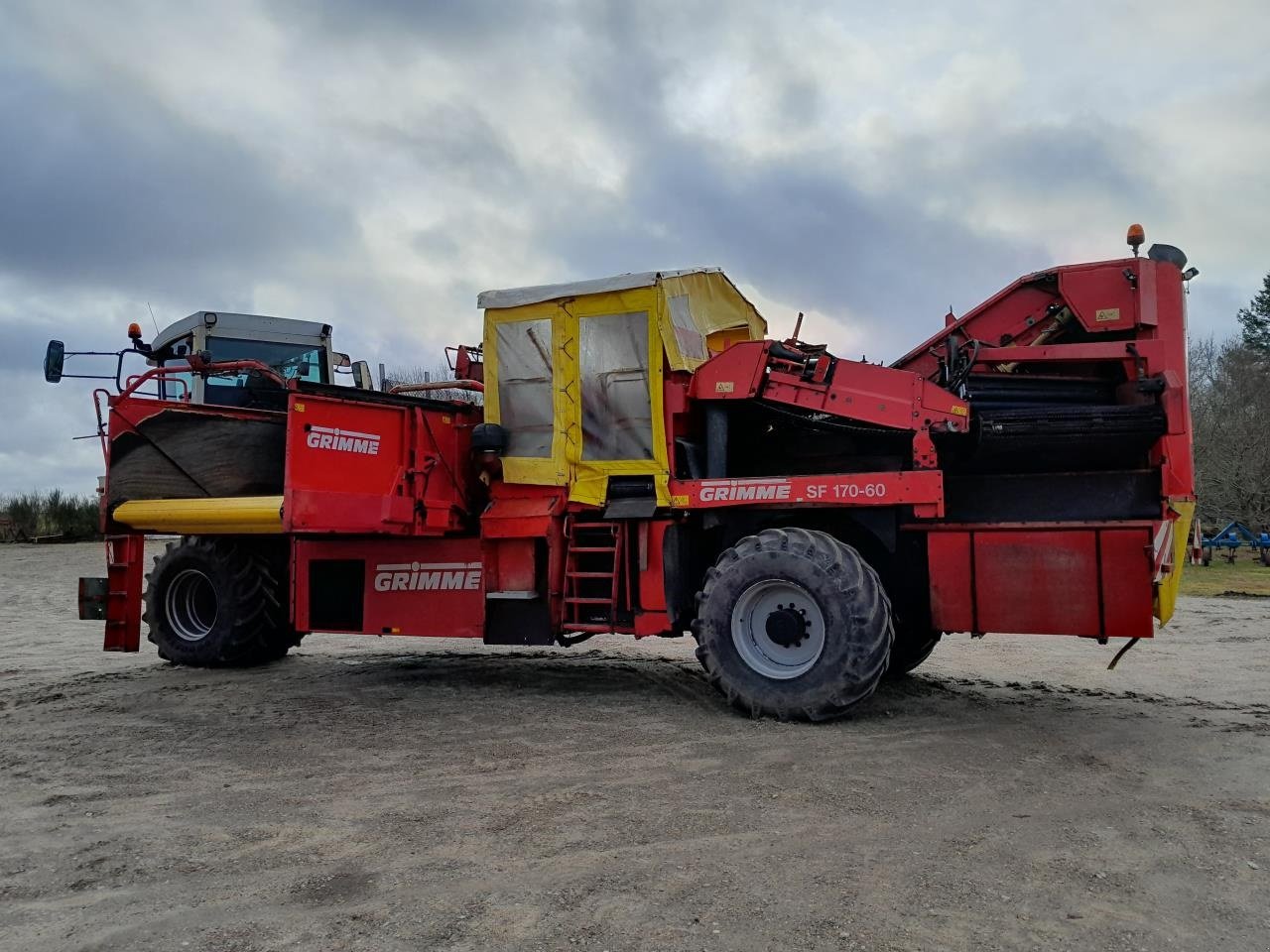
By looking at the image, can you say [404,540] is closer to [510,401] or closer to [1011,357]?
[510,401]

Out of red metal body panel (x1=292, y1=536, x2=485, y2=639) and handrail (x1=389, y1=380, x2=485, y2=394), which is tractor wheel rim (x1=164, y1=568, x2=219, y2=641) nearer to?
red metal body panel (x1=292, y1=536, x2=485, y2=639)

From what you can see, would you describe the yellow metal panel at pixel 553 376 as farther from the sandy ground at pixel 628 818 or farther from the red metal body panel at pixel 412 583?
the sandy ground at pixel 628 818

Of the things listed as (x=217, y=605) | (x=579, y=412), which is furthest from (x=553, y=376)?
(x=217, y=605)

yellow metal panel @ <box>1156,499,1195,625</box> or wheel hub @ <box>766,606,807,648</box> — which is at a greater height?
yellow metal panel @ <box>1156,499,1195,625</box>

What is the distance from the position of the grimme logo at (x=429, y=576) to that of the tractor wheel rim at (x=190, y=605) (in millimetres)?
2559

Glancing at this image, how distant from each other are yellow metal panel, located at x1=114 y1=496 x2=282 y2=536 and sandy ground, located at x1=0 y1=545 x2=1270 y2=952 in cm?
137

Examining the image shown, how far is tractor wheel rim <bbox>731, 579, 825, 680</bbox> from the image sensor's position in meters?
6.41

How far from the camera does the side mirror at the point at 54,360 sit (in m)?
8.69

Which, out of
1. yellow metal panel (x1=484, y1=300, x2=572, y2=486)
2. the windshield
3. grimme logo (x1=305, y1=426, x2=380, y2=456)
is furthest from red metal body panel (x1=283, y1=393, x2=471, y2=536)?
the windshield

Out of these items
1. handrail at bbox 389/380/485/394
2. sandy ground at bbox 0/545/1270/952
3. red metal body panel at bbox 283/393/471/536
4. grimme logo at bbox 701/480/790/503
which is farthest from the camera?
handrail at bbox 389/380/485/394

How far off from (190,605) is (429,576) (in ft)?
10.7

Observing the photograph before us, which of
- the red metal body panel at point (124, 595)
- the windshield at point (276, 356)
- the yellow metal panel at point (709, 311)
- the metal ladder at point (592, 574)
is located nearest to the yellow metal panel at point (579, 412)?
the yellow metal panel at point (709, 311)

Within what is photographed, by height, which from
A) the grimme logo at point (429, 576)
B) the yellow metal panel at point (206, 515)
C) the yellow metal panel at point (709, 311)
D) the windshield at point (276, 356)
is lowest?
the grimme logo at point (429, 576)

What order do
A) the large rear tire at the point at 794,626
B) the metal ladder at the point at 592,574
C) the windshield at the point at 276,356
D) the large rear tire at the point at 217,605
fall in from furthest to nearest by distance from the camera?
the windshield at the point at 276,356
the large rear tire at the point at 217,605
the metal ladder at the point at 592,574
the large rear tire at the point at 794,626
